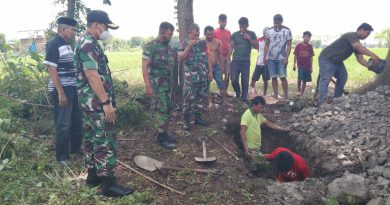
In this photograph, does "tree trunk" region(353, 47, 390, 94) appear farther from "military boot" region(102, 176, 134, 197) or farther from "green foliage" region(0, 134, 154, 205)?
"military boot" region(102, 176, 134, 197)

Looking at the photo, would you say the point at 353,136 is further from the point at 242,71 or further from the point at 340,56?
the point at 242,71

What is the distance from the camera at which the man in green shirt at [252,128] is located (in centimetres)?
554

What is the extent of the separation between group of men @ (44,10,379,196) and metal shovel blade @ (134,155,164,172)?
636 mm

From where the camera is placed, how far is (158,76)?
17.5 ft

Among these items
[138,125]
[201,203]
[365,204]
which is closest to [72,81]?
[138,125]

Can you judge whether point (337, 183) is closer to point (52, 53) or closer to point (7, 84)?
point (52, 53)

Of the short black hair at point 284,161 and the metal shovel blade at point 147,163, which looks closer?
the metal shovel blade at point 147,163

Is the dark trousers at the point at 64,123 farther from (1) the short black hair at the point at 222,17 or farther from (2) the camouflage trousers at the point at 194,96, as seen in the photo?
(1) the short black hair at the point at 222,17

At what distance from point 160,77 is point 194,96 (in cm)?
113

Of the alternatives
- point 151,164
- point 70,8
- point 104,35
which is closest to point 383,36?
point 70,8

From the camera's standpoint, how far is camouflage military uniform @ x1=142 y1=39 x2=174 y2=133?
529 cm

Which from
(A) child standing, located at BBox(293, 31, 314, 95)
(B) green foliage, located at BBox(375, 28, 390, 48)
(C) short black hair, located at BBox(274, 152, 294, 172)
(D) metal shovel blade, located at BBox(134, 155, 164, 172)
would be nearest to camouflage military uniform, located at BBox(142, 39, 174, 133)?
(D) metal shovel blade, located at BBox(134, 155, 164, 172)

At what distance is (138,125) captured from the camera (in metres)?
6.27

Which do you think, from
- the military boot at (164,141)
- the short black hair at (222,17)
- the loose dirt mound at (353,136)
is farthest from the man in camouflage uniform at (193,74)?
the loose dirt mound at (353,136)
